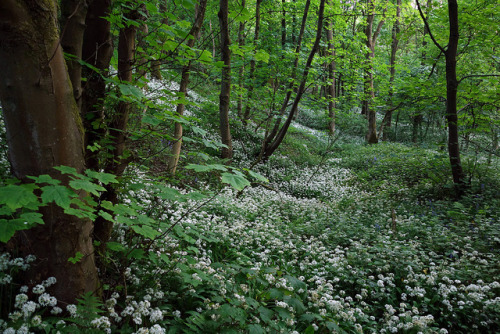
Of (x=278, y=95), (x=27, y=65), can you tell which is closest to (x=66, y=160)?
(x=27, y=65)

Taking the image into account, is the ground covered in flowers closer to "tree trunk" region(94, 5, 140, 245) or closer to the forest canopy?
the forest canopy

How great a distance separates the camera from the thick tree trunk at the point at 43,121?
183 centimetres

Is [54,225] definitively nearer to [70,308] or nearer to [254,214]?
[70,308]

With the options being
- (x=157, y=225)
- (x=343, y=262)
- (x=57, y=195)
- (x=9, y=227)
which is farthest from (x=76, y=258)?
(x=343, y=262)

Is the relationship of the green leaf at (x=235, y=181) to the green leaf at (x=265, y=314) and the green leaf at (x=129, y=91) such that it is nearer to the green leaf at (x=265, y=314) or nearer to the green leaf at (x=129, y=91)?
the green leaf at (x=129, y=91)

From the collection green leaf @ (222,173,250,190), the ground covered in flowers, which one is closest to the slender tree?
the ground covered in flowers

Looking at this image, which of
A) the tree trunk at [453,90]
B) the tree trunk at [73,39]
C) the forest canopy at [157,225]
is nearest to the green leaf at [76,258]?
the forest canopy at [157,225]

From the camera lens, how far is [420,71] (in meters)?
19.2

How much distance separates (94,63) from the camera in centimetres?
284

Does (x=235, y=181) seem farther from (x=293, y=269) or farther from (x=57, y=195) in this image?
(x=293, y=269)

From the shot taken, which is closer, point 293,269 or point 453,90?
point 293,269

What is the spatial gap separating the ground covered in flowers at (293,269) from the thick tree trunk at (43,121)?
0.16 metres

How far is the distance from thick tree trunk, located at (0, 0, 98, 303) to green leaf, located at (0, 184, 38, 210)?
468 mm

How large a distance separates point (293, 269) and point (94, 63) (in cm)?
382
